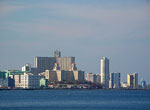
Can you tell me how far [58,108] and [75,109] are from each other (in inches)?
130

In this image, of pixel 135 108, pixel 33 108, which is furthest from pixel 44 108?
pixel 135 108

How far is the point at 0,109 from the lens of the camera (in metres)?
83.6

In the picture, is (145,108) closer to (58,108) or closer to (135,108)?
(135,108)

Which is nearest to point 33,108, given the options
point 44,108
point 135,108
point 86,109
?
point 44,108

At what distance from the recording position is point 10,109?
84562 mm

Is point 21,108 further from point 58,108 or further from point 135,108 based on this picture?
point 135,108

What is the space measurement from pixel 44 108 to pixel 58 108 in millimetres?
2132

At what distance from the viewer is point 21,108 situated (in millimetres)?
87875

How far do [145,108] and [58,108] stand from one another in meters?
13.4

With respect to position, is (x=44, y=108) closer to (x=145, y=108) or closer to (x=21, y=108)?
(x=21, y=108)

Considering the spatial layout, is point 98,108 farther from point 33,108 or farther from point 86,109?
point 33,108

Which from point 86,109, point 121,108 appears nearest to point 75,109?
point 86,109

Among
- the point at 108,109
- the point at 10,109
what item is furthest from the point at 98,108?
the point at 10,109

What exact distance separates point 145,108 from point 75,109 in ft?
36.8
